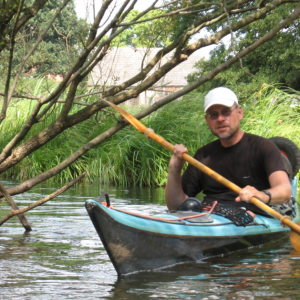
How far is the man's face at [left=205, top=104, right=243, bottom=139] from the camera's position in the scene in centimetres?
610

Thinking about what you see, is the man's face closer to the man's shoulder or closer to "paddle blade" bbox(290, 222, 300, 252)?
the man's shoulder

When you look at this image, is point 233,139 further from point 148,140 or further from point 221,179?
point 148,140

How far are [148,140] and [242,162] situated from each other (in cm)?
758

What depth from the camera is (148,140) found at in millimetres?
13703

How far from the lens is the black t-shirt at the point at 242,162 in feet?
19.8

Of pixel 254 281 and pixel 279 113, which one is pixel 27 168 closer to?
pixel 279 113

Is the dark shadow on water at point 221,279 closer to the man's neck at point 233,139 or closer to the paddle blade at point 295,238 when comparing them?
the paddle blade at point 295,238

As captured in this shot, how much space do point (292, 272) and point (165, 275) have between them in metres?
0.96

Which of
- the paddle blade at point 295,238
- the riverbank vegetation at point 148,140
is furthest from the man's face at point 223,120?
the riverbank vegetation at point 148,140

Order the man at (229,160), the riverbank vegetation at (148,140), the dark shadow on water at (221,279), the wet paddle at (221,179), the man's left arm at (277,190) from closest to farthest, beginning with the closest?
the dark shadow on water at (221,279) < the wet paddle at (221,179) < the man's left arm at (277,190) < the man at (229,160) < the riverbank vegetation at (148,140)

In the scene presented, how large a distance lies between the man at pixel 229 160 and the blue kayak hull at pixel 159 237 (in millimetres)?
296

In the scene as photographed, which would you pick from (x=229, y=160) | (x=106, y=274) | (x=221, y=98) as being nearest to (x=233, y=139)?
(x=229, y=160)

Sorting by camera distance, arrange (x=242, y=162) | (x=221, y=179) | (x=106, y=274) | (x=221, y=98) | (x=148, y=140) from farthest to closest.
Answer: (x=148, y=140) → (x=242, y=162) → (x=221, y=98) → (x=221, y=179) → (x=106, y=274)

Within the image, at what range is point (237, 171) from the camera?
20.2 ft
